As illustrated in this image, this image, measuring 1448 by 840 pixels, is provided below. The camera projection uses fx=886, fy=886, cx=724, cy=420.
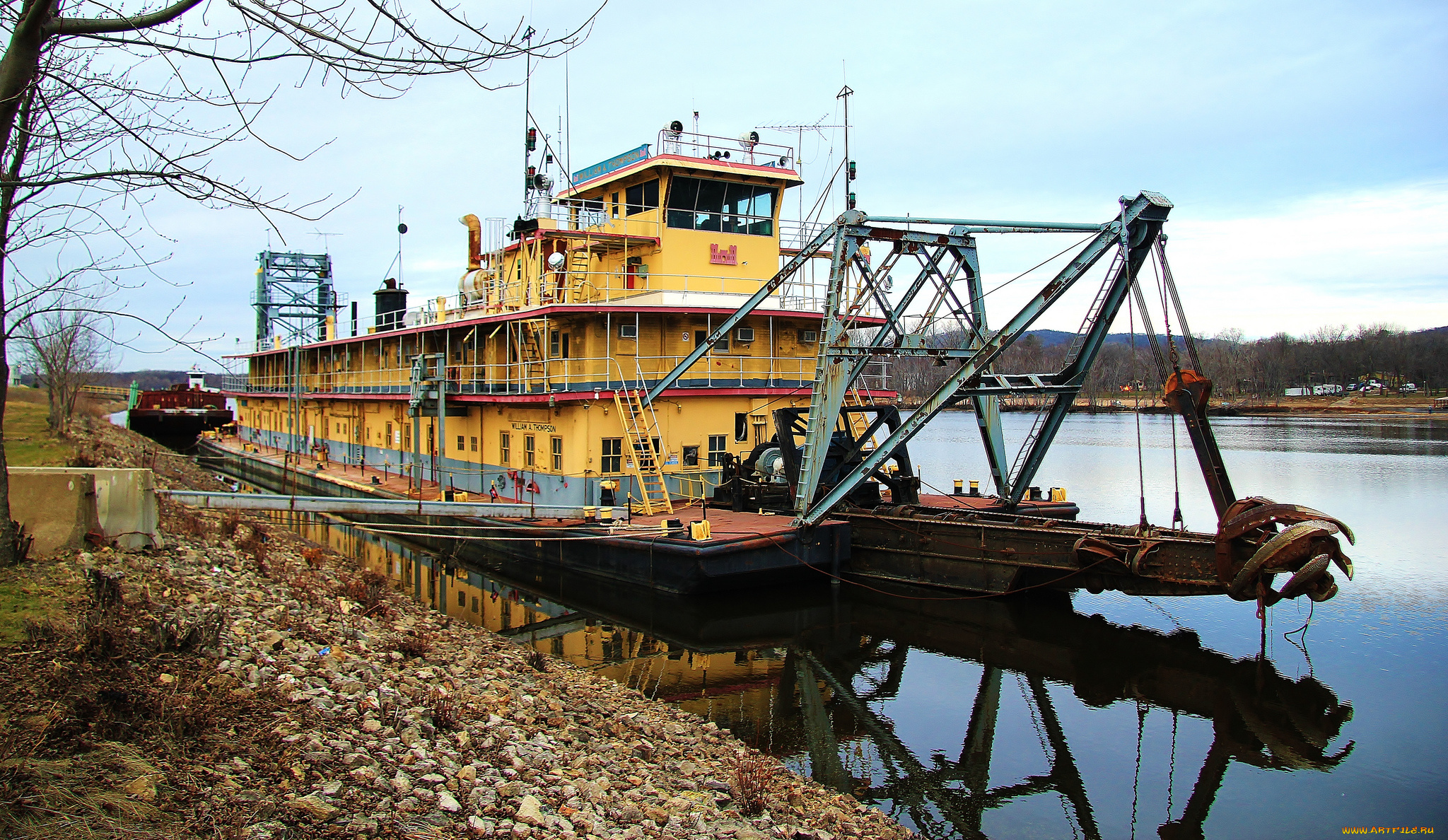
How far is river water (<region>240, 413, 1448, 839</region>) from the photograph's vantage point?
31.9 feet

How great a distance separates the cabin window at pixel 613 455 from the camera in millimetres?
19156

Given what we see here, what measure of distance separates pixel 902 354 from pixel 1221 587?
6.38 metres

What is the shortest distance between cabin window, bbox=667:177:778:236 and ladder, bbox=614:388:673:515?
4.87m

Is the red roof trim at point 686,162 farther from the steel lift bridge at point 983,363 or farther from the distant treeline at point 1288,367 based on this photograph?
the distant treeline at point 1288,367

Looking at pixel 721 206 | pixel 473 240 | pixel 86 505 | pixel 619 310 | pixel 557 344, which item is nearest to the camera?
pixel 86 505

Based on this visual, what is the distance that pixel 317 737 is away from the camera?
6.94 metres

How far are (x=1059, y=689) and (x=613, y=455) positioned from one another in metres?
10.2

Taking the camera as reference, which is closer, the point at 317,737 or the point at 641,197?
the point at 317,737

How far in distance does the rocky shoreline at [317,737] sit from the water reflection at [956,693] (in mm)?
1447

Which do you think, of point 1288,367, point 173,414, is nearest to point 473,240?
point 173,414

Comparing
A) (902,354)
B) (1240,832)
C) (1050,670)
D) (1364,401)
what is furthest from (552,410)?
(1364,401)

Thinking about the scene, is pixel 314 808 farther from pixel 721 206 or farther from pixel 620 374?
pixel 721 206

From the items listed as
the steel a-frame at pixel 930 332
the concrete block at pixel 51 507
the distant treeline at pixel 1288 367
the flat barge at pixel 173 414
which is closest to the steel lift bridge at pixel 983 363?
the steel a-frame at pixel 930 332

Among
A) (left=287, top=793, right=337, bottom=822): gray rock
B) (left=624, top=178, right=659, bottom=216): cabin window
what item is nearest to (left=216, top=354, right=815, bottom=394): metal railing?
(left=624, top=178, right=659, bottom=216): cabin window
